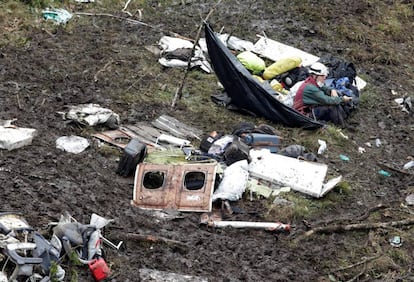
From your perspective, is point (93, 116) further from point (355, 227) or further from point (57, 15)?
point (57, 15)

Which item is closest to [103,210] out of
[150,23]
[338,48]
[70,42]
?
[70,42]

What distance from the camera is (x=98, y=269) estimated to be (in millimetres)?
5715

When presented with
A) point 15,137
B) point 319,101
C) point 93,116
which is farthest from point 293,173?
point 15,137

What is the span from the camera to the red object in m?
5.71

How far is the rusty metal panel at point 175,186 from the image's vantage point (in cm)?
753

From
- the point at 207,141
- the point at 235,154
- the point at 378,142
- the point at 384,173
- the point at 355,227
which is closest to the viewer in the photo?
the point at 355,227

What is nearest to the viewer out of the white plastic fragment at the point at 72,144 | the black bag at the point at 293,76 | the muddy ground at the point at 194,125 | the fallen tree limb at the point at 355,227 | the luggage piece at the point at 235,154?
the muddy ground at the point at 194,125

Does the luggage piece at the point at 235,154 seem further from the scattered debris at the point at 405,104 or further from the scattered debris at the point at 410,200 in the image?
the scattered debris at the point at 405,104

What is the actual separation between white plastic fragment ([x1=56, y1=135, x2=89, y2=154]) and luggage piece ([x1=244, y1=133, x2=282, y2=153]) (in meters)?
2.12

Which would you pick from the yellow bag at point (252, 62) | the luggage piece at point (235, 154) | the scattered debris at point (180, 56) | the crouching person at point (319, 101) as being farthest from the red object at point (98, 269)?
the yellow bag at point (252, 62)

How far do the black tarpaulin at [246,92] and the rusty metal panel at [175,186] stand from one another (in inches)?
97.9

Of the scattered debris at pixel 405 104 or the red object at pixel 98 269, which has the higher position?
the red object at pixel 98 269

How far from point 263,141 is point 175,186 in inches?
72.7

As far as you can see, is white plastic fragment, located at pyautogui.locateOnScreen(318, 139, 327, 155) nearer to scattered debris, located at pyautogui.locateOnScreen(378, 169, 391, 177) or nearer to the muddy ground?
the muddy ground
